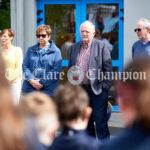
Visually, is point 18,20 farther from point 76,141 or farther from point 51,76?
point 76,141

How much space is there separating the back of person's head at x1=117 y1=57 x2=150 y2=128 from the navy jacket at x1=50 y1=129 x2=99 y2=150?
70 centimetres

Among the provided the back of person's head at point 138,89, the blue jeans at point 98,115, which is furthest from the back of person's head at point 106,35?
the back of person's head at point 138,89

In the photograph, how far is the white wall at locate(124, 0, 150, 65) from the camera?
8.70 meters

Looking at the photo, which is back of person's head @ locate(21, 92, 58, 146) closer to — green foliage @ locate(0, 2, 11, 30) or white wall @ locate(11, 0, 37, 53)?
white wall @ locate(11, 0, 37, 53)

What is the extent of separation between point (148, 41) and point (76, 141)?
13.4 feet

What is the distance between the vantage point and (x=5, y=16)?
11.9 metres

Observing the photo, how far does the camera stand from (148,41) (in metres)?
6.30

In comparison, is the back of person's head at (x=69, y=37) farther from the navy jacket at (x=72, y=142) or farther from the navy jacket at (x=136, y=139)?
the navy jacket at (x=136, y=139)

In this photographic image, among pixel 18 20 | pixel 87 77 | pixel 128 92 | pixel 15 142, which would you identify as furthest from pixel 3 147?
pixel 18 20

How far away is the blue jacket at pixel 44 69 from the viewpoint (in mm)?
6457

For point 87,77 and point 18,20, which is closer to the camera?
point 87,77

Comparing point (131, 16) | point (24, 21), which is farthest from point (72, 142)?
point (24, 21)

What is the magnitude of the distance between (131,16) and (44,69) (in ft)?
9.99

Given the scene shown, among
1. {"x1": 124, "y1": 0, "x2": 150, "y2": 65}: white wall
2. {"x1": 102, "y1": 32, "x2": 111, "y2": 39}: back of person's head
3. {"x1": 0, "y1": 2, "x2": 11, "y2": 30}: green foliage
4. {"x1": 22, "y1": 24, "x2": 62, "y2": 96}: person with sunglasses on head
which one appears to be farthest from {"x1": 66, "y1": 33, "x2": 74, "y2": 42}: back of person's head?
{"x1": 22, "y1": 24, "x2": 62, "y2": 96}: person with sunglasses on head
